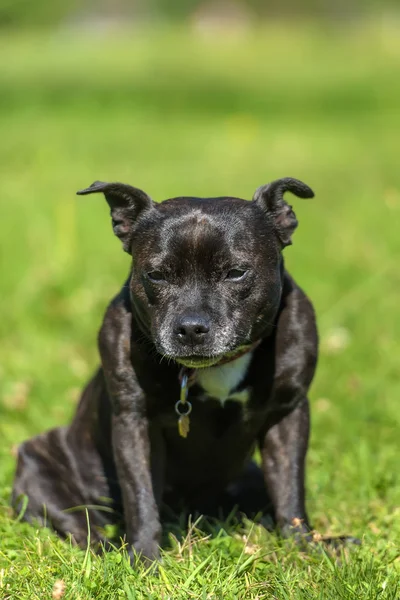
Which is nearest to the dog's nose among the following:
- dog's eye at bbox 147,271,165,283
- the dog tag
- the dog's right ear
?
dog's eye at bbox 147,271,165,283

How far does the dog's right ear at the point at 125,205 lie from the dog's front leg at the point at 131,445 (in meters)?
0.36

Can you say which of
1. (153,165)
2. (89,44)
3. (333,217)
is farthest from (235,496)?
(89,44)

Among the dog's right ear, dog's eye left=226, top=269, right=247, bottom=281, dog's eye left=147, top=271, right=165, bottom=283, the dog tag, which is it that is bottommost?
Answer: the dog tag

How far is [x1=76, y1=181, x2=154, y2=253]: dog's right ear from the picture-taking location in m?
4.16

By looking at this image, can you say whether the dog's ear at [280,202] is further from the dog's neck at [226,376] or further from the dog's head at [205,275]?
the dog's neck at [226,376]

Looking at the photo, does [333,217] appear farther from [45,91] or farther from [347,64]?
[347,64]

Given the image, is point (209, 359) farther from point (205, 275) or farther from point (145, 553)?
point (145, 553)

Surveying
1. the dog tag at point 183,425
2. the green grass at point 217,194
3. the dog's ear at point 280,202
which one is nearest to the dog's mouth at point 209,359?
the dog tag at point 183,425

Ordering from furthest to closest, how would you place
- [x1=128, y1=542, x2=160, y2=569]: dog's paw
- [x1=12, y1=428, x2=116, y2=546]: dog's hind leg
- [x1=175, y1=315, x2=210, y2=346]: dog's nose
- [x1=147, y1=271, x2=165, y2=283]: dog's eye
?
[x1=12, y1=428, x2=116, y2=546]: dog's hind leg < [x1=147, y1=271, x2=165, y2=283]: dog's eye < [x1=128, y1=542, x2=160, y2=569]: dog's paw < [x1=175, y1=315, x2=210, y2=346]: dog's nose

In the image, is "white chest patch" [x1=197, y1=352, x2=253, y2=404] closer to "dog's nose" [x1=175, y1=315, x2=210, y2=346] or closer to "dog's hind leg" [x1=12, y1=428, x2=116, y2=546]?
"dog's nose" [x1=175, y1=315, x2=210, y2=346]

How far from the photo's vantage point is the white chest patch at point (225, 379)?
160 inches

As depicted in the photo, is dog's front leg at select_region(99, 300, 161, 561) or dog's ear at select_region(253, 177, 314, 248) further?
dog's ear at select_region(253, 177, 314, 248)

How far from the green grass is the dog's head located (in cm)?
73

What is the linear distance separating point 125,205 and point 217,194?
7.97m
